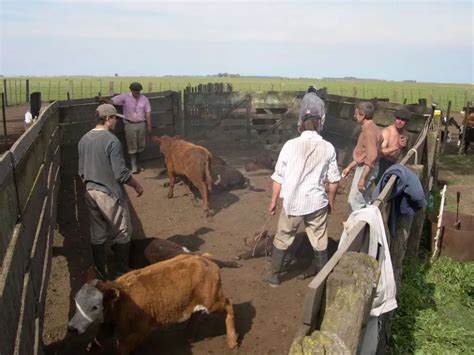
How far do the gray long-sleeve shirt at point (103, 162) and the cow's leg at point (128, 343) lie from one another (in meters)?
1.89

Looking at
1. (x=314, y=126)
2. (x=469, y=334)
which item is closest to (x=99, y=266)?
(x=314, y=126)

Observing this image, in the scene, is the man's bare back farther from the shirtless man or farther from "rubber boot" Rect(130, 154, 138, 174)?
"rubber boot" Rect(130, 154, 138, 174)

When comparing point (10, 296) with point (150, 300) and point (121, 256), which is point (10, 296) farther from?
point (121, 256)

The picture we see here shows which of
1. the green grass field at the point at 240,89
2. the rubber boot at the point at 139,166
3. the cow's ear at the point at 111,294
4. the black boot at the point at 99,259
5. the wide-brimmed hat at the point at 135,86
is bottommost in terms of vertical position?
the black boot at the point at 99,259

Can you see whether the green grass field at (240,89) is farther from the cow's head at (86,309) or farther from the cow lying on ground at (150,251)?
the cow's head at (86,309)

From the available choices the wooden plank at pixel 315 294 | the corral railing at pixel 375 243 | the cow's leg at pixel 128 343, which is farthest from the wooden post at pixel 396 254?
the cow's leg at pixel 128 343

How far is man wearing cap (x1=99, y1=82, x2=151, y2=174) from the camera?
11.2m

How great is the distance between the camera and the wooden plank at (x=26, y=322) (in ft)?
10.2

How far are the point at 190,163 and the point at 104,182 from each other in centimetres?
387

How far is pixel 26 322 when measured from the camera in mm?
3451

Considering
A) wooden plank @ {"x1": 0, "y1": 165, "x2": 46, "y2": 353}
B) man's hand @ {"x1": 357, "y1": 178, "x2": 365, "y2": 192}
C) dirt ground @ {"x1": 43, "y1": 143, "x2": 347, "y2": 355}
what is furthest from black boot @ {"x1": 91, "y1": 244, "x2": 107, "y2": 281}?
man's hand @ {"x1": 357, "y1": 178, "x2": 365, "y2": 192}

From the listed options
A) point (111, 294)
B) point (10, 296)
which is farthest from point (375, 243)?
point (10, 296)

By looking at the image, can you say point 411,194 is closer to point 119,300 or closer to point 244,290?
point 244,290

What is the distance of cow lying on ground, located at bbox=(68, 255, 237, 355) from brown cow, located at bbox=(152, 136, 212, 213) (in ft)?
14.3
